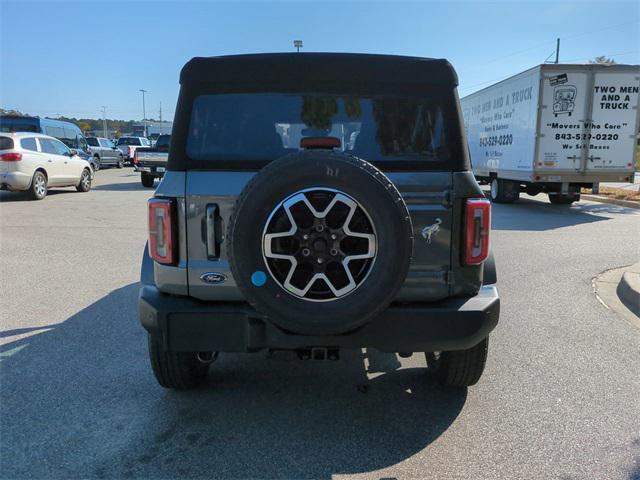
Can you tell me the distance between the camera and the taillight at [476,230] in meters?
2.94

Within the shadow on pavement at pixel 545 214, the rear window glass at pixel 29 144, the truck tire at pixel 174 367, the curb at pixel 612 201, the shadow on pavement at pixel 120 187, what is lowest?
the shadow on pavement at pixel 545 214

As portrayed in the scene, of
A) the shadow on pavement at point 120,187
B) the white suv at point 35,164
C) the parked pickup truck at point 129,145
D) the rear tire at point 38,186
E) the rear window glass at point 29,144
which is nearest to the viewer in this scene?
the white suv at point 35,164

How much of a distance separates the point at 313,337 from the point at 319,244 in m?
0.52

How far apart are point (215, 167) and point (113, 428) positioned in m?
1.67

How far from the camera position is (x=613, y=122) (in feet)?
44.4

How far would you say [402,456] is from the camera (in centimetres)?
284

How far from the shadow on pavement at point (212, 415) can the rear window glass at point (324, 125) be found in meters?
1.61

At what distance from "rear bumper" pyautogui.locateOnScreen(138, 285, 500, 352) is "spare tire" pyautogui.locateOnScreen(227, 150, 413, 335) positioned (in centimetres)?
19

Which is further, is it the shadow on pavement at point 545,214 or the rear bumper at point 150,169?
the rear bumper at point 150,169

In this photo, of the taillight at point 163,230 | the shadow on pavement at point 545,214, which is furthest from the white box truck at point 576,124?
the taillight at point 163,230

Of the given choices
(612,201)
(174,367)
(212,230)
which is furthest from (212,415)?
(612,201)

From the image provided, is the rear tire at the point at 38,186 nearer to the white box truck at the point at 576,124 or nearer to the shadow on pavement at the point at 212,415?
the shadow on pavement at the point at 212,415

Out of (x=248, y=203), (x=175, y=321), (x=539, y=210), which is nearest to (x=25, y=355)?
(x=175, y=321)

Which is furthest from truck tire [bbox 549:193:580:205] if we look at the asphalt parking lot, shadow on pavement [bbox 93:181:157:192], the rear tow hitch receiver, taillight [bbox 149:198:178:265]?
taillight [bbox 149:198:178:265]
